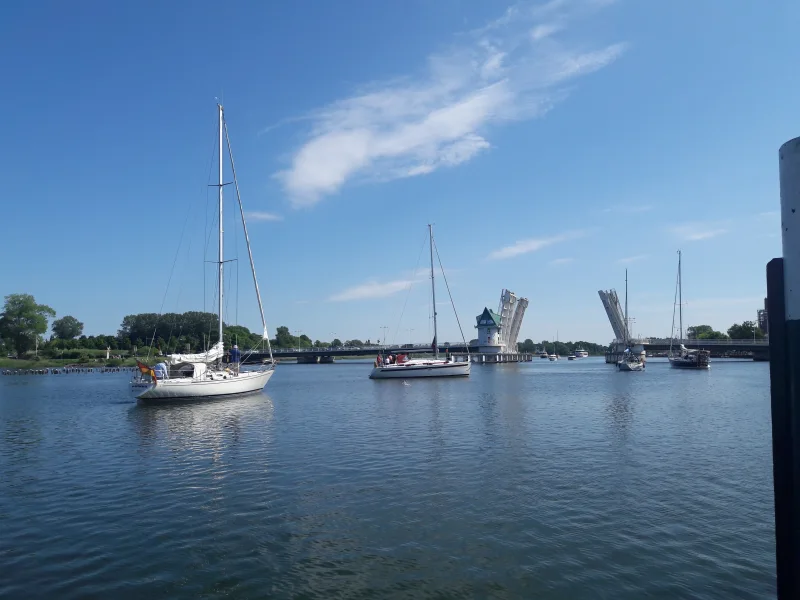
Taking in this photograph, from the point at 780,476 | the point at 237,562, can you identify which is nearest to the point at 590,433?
the point at 237,562

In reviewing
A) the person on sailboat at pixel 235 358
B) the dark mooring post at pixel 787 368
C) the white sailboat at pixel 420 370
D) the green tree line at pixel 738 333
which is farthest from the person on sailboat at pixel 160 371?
the green tree line at pixel 738 333

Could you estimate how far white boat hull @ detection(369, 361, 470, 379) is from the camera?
5903cm

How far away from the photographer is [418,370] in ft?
194

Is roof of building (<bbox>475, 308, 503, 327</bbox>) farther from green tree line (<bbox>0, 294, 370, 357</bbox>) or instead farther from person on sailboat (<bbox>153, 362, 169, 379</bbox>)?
person on sailboat (<bbox>153, 362, 169, 379</bbox>)

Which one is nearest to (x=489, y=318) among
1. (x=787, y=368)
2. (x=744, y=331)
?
(x=744, y=331)

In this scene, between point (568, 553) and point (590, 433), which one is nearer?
point (568, 553)

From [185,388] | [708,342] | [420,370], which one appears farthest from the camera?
[708,342]

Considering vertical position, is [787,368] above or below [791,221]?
below

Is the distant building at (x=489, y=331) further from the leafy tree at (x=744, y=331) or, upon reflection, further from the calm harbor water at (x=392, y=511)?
the calm harbor water at (x=392, y=511)

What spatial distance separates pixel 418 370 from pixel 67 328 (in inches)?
5384

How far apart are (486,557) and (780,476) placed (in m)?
5.47

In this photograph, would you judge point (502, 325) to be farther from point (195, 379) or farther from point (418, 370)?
point (195, 379)

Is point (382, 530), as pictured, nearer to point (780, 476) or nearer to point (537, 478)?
point (537, 478)

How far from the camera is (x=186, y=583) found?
27.2ft
